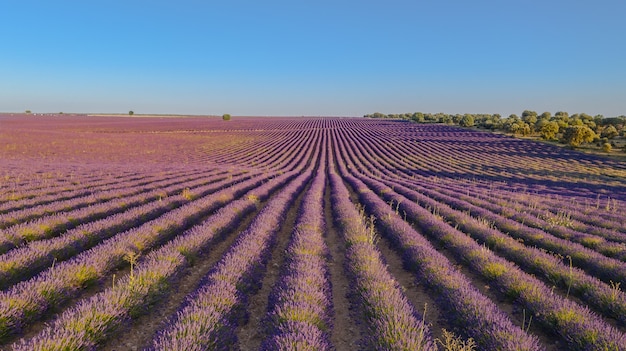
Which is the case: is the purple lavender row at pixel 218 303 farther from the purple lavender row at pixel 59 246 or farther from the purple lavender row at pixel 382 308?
the purple lavender row at pixel 59 246

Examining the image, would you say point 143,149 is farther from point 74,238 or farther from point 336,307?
point 336,307

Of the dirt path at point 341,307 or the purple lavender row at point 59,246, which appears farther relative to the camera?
the purple lavender row at point 59,246

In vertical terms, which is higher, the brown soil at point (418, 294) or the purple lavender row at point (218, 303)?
the purple lavender row at point (218, 303)

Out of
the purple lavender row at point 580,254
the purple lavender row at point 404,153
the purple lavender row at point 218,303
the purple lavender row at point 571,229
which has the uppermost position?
the purple lavender row at point 218,303

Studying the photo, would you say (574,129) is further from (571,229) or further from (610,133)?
(571,229)

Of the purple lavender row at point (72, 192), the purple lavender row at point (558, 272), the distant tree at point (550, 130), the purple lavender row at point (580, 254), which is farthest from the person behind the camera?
the distant tree at point (550, 130)

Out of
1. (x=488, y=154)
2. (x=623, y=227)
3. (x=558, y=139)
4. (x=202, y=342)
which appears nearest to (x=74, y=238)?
(x=202, y=342)

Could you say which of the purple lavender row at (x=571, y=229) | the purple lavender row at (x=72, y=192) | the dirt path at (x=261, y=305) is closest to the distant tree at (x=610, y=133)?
the purple lavender row at (x=571, y=229)
